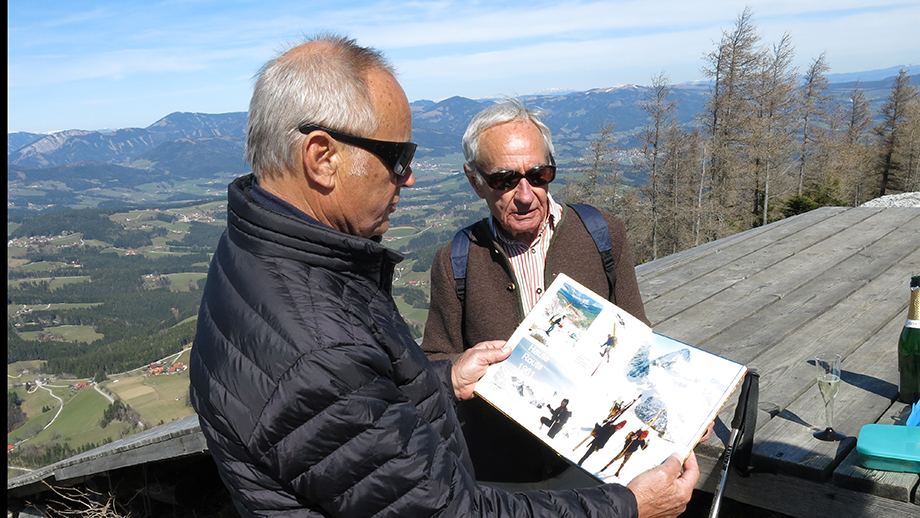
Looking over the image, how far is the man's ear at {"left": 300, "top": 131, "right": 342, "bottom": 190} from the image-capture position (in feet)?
4.37

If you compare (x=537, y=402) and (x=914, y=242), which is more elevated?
(x=537, y=402)

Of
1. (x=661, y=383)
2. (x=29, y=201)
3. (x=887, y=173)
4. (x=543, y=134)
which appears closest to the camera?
(x=661, y=383)


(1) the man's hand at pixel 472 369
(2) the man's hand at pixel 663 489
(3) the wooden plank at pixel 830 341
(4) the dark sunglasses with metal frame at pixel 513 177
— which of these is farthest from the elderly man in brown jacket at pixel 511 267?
(2) the man's hand at pixel 663 489

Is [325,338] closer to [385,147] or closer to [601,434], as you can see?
[385,147]

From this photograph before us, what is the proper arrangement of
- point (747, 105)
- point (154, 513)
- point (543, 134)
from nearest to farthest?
1. point (543, 134)
2. point (154, 513)
3. point (747, 105)

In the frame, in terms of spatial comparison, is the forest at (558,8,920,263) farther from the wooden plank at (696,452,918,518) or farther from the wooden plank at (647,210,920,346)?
the wooden plank at (696,452,918,518)

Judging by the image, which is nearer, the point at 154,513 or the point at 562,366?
the point at 562,366

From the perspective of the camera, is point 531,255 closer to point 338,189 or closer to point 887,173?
point 338,189

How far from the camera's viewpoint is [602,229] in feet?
8.34

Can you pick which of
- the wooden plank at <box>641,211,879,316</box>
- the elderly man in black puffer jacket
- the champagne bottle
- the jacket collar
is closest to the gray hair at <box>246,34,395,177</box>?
the elderly man in black puffer jacket

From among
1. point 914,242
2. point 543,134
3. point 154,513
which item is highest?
point 543,134

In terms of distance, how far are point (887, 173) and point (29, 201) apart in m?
193

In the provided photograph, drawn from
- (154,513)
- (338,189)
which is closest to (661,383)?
(338,189)

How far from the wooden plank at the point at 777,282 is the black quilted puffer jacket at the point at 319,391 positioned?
217 cm
